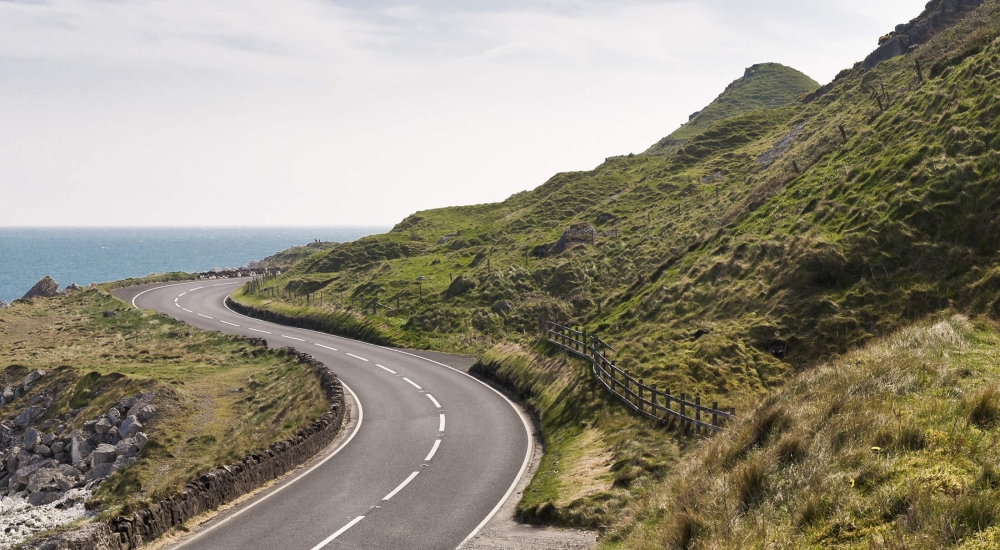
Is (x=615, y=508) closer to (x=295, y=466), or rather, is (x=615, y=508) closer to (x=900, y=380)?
(x=900, y=380)

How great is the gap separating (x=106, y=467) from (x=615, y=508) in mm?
21671

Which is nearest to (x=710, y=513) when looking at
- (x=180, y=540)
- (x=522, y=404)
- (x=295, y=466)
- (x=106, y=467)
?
(x=180, y=540)

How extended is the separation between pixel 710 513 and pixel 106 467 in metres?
25.3

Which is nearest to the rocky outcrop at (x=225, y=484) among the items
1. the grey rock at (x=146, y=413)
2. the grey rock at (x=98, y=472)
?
the grey rock at (x=98, y=472)

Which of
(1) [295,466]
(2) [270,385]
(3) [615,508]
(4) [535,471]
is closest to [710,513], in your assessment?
(3) [615,508]

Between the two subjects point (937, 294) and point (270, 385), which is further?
point (270, 385)

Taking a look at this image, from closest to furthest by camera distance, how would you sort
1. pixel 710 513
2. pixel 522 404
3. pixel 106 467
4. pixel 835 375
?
pixel 710 513
pixel 835 375
pixel 106 467
pixel 522 404

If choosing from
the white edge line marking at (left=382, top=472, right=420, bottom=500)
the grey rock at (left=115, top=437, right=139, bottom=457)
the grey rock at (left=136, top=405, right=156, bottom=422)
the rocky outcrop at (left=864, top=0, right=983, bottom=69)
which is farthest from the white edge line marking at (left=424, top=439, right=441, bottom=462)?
the rocky outcrop at (left=864, top=0, right=983, bottom=69)

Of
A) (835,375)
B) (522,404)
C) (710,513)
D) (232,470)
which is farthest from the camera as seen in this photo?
(522,404)

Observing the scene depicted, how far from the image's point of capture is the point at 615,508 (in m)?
15.6

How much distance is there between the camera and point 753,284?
3089cm

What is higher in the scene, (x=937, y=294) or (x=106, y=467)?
(x=937, y=294)

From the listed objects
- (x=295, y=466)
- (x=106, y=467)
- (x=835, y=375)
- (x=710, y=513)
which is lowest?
(x=106, y=467)

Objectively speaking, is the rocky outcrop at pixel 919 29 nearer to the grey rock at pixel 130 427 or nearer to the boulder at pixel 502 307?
the boulder at pixel 502 307
